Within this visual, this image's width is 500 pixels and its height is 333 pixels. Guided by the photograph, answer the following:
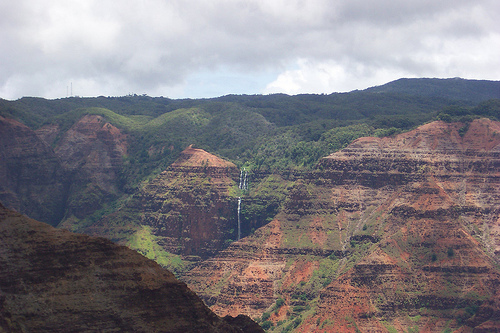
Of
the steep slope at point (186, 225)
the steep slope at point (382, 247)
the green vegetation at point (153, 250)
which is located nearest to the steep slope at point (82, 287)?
the steep slope at point (382, 247)

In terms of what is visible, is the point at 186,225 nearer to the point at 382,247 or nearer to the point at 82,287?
the point at 382,247

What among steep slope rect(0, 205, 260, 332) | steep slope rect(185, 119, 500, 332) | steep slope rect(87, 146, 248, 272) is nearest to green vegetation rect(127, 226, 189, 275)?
steep slope rect(87, 146, 248, 272)

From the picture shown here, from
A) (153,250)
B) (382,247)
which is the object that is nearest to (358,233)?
(382,247)

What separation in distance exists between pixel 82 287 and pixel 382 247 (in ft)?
301

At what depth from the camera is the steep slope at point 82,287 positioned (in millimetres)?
71938

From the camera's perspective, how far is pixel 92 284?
74875 mm

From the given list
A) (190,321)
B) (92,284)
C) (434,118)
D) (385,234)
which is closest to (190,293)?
(190,321)

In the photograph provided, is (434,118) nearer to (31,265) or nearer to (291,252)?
(291,252)

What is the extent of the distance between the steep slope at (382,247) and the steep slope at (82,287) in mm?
72491

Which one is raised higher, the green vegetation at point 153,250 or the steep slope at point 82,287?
the steep slope at point 82,287

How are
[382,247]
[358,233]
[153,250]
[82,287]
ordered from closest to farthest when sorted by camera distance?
[82,287], [382,247], [358,233], [153,250]

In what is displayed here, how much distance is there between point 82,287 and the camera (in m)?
74.4

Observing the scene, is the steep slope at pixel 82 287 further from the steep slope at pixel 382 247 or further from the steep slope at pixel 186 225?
the steep slope at pixel 186 225

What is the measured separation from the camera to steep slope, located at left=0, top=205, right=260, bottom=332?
236 ft
